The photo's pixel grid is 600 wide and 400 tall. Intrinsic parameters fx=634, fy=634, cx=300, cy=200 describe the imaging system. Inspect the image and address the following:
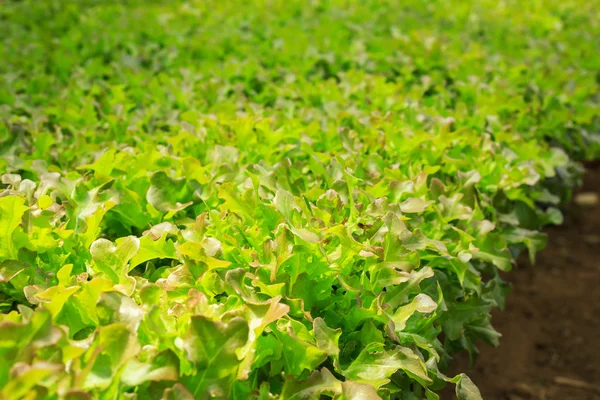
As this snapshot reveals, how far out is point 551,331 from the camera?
15.6ft

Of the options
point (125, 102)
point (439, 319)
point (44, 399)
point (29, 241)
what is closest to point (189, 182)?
point (29, 241)

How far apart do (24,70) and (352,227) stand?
2.61 meters

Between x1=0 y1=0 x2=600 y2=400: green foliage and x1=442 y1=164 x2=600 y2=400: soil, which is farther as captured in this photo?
x1=442 y1=164 x2=600 y2=400: soil

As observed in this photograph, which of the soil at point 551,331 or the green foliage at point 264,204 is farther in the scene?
the soil at point 551,331

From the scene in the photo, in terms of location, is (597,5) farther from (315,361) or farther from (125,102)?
(315,361)

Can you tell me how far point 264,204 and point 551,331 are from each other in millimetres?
3606

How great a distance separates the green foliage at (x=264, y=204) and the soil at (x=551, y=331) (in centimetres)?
146

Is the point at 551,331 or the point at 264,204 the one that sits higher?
the point at 264,204

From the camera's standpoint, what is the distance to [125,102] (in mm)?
3154

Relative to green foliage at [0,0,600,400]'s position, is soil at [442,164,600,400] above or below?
below

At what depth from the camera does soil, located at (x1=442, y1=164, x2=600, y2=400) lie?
13.7 ft

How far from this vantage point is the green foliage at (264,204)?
1.32 metres

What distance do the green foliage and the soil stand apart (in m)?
1.46

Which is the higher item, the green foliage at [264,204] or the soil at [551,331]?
the green foliage at [264,204]
